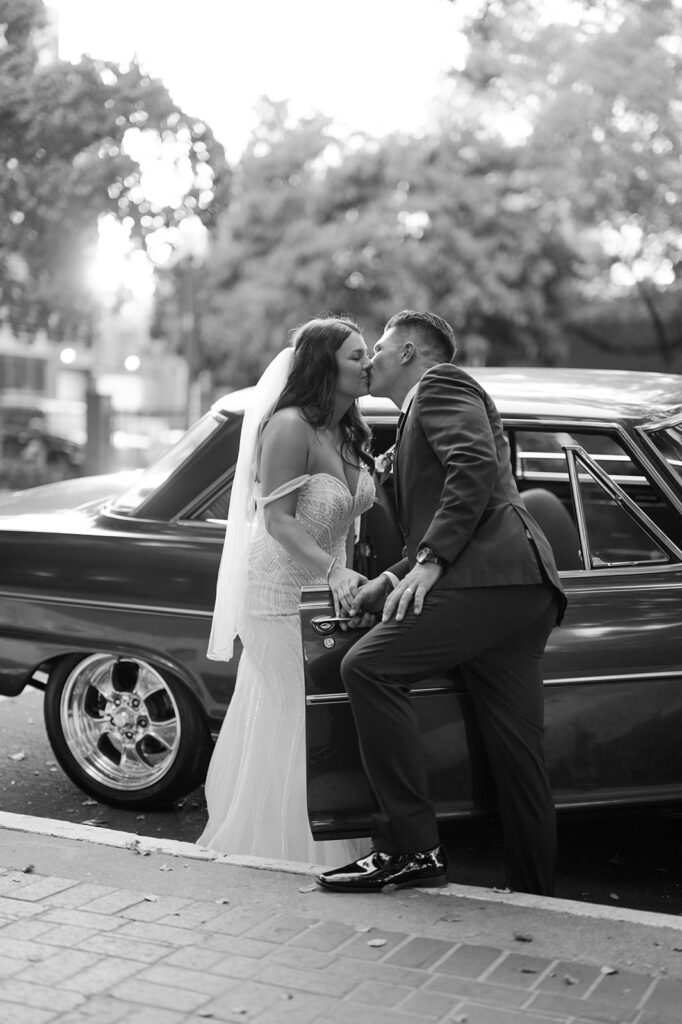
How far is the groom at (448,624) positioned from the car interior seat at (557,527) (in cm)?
56

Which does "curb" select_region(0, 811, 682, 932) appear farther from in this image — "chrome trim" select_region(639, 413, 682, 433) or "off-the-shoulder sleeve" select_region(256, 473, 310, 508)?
"chrome trim" select_region(639, 413, 682, 433)

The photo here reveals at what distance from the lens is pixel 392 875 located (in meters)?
4.15

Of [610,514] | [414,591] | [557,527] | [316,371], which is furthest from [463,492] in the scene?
[610,514]

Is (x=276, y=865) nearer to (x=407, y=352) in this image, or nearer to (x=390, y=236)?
(x=407, y=352)

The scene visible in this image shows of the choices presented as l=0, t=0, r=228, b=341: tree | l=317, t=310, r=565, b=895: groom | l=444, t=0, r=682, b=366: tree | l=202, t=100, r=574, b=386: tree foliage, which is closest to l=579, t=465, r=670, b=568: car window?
l=317, t=310, r=565, b=895: groom

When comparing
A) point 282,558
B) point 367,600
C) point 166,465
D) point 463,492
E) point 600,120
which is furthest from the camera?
point 600,120

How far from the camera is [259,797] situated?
4809 millimetres

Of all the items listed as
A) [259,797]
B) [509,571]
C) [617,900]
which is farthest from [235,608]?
[617,900]

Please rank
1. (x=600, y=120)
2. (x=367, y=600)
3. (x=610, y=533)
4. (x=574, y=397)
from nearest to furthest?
(x=367, y=600) < (x=574, y=397) < (x=610, y=533) < (x=600, y=120)

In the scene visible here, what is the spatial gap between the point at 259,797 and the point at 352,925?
104 cm

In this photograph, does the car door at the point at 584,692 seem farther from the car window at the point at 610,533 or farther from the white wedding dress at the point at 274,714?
the white wedding dress at the point at 274,714

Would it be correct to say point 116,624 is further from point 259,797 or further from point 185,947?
point 185,947

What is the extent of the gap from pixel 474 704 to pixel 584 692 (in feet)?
1.41

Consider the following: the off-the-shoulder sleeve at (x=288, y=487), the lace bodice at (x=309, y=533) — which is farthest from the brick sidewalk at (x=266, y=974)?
the off-the-shoulder sleeve at (x=288, y=487)
